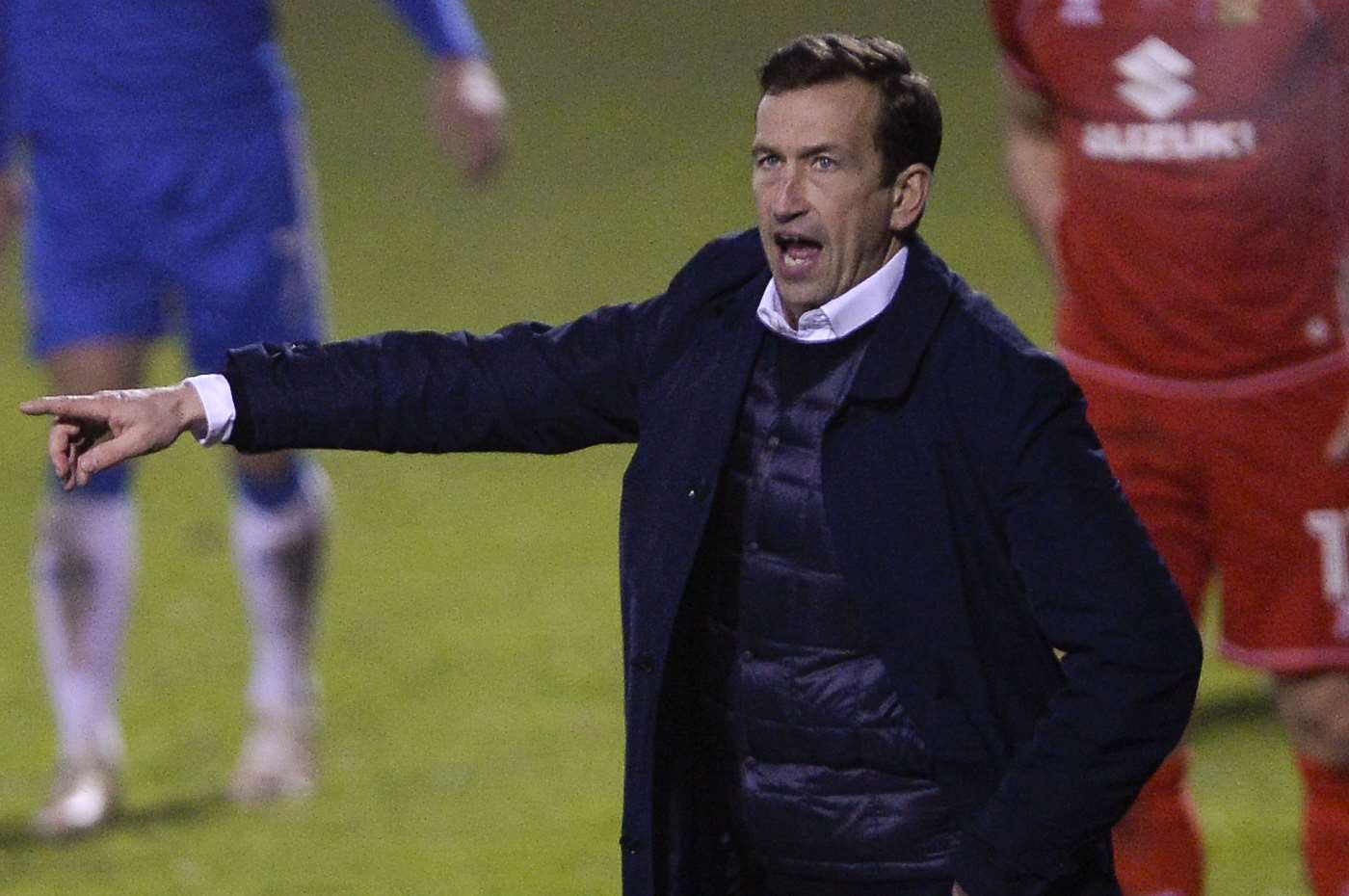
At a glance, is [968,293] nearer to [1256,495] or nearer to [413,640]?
[1256,495]

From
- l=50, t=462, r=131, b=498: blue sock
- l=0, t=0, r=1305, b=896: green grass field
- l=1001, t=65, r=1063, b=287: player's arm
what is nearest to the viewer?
l=1001, t=65, r=1063, b=287: player's arm

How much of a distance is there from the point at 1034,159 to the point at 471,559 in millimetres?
3997

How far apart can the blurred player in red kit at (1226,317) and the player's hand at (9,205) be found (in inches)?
105

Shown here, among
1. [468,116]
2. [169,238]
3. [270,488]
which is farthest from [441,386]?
[270,488]

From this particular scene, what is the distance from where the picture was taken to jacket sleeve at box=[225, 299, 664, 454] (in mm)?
3854

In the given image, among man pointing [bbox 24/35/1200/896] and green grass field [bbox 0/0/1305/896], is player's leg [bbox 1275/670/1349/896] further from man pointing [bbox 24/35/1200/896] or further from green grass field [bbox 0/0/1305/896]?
man pointing [bbox 24/35/1200/896]

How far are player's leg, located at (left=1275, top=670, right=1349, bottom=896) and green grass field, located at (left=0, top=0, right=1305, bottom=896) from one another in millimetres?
869

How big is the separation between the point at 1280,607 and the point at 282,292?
2.63 metres

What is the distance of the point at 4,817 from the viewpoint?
6879 millimetres

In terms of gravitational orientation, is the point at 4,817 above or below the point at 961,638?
below

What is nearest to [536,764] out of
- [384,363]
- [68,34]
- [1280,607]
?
[68,34]

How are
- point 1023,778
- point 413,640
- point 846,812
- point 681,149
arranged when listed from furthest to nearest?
point 681,149 < point 413,640 < point 846,812 < point 1023,778

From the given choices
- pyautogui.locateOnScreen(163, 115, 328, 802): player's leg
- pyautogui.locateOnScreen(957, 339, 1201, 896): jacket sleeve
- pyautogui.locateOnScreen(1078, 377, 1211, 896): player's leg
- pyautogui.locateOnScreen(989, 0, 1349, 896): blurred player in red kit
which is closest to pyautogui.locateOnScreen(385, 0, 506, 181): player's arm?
pyautogui.locateOnScreen(163, 115, 328, 802): player's leg

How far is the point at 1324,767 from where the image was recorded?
517 cm
